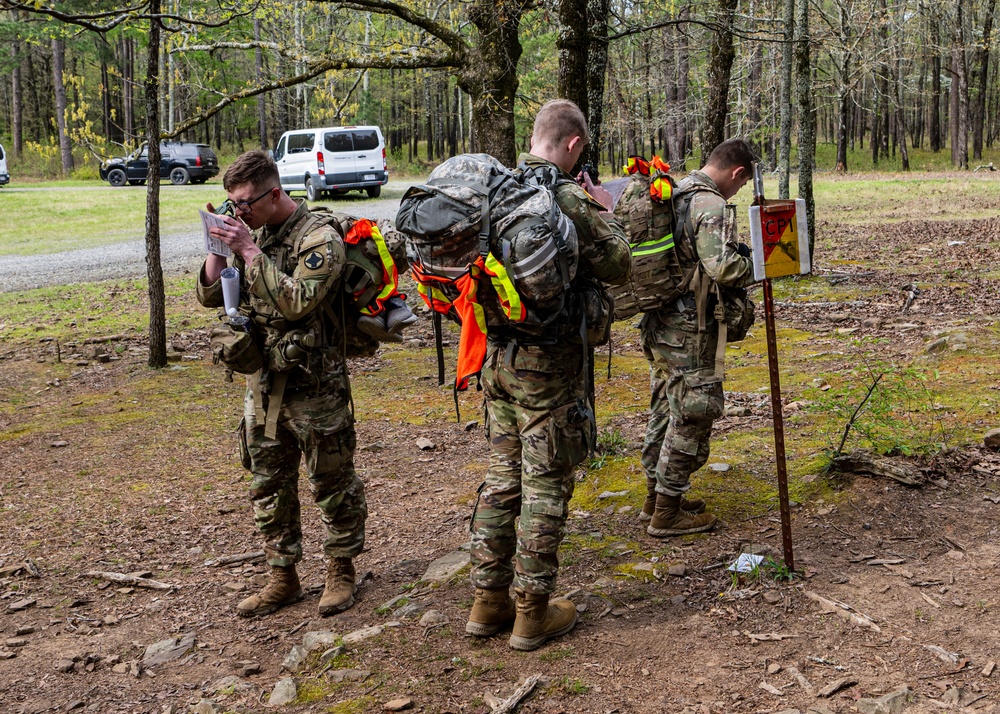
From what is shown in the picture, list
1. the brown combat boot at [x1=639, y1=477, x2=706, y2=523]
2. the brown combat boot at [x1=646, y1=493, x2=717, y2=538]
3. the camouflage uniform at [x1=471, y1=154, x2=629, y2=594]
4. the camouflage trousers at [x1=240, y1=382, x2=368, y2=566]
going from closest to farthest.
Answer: the camouflage uniform at [x1=471, y1=154, x2=629, y2=594] → the camouflage trousers at [x1=240, y1=382, x2=368, y2=566] → the brown combat boot at [x1=646, y1=493, x2=717, y2=538] → the brown combat boot at [x1=639, y1=477, x2=706, y2=523]

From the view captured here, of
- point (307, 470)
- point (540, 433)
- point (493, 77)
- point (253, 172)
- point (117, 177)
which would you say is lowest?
point (307, 470)

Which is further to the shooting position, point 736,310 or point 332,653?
point 736,310

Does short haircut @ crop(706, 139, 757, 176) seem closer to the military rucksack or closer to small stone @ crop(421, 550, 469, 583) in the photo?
the military rucksack

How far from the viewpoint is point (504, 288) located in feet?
11.0

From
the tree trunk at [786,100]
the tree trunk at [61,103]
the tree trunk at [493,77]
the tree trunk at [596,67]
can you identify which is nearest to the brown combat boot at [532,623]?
the tree trunk at [596,67]

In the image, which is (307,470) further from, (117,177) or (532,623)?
(117,177)

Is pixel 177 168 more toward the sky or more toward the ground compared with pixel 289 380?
more toward the sky

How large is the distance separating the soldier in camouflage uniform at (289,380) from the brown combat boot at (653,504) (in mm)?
1641

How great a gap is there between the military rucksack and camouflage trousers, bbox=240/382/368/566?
1072mm

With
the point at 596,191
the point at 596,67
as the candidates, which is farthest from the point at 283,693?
the point at 596,67

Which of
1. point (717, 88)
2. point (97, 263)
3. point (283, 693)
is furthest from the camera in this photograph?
point (97, 263)

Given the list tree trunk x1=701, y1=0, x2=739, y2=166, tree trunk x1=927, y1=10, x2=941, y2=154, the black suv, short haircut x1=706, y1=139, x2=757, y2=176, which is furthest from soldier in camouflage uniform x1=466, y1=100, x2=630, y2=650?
tree trunk x1=927, y1=10, x2=941, y2=154

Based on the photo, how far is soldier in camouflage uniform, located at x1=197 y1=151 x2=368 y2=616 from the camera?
12.8ft

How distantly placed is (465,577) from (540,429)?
1.18 meters
